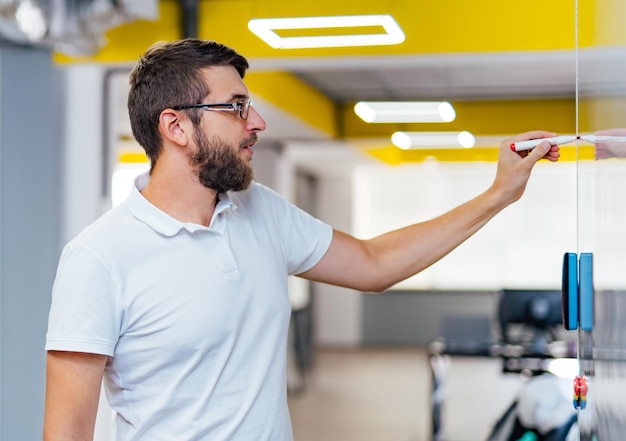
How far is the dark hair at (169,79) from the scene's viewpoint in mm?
1563

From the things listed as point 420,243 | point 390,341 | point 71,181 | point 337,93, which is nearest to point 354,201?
point 390,341

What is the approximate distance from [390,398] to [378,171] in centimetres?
489

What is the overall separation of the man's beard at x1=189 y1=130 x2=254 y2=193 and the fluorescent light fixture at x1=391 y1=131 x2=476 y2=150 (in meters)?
6.36

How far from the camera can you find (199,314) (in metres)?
1.47

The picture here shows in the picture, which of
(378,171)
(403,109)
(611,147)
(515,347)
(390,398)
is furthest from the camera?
(378,171)

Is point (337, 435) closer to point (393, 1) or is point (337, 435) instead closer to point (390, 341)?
point (393, 1)

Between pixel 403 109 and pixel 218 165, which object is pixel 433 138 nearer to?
pixel 403 109

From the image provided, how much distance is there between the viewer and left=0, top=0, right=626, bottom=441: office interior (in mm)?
1363

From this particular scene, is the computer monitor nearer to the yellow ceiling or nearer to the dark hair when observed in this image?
the yellow ceiling

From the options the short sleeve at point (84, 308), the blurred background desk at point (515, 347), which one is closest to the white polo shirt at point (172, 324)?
the short sleeve at point (84, 308)

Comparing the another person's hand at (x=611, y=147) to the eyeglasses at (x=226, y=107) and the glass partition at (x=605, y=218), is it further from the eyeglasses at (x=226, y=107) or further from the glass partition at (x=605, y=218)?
the eyeglasses at (x=226, y=107)

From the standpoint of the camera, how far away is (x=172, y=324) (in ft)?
4.80

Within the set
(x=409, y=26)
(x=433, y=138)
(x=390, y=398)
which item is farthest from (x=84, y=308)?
(x=390, y=398)

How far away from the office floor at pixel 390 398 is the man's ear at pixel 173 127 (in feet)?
16.1
